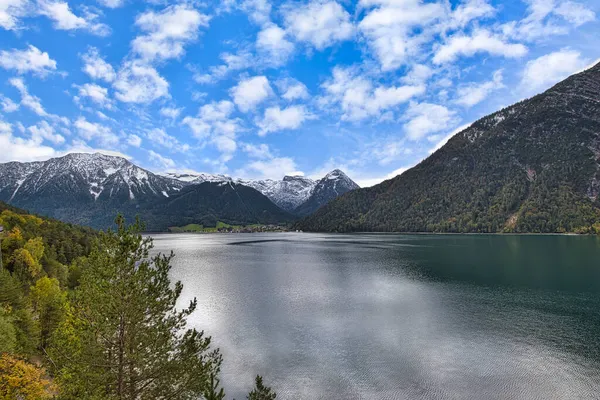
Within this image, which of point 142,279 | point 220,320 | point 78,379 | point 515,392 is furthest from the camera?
point 220,320

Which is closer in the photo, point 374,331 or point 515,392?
point 515,392

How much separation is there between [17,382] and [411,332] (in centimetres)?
4201

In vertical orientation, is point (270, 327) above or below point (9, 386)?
below

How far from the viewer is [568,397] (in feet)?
95.9

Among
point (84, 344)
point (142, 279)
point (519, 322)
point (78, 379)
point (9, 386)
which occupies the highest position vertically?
point (142, 279)

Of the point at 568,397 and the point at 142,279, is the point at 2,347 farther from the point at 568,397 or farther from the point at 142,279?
the point at 568,397

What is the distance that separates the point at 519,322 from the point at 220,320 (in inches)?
1762

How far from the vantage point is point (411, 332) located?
46938 mm

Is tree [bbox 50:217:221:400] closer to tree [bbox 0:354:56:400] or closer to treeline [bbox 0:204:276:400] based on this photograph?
treeline [bbox 0:204:276:400]

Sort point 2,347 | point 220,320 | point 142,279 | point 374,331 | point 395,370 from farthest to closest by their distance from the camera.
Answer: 1. point 220,320
2. point 374,331
3. point 395,370
4. point 2,347
5. point 142,279

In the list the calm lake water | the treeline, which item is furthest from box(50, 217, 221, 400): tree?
the calm lake water

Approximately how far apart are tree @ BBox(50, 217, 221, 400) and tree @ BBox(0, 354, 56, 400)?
7447mm

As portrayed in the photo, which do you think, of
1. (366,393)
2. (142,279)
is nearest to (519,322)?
(366,393)

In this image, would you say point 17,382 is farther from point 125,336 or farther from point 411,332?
point 411,332
